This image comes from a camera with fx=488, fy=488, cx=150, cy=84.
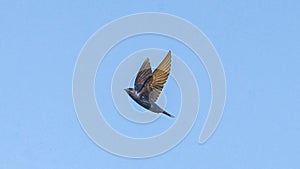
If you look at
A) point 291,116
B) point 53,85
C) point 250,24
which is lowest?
point 291,116

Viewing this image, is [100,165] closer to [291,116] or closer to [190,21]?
[190,21]

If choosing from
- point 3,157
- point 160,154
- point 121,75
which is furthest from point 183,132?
point 3,157

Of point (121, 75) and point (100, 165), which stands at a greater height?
point (121, 75)

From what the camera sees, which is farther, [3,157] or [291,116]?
[291,116]
